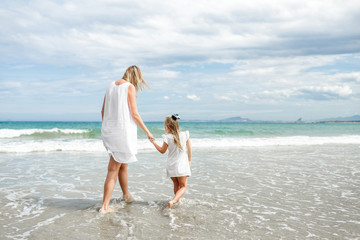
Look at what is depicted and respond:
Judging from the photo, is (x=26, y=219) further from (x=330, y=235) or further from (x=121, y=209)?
(x=330, y=235)

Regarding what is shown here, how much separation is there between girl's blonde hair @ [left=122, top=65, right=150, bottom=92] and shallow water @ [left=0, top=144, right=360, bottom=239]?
1.90 meters

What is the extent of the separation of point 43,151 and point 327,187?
11.1m

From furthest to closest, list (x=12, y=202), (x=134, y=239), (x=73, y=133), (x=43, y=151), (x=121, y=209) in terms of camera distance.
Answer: (x=73, y=133), (x=43, y=151), (x=12, y=202), (x=121, y=209), (x=134, y=239)

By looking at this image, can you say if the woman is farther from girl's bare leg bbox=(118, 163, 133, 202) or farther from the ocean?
the ocean

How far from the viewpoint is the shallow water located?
379 cm

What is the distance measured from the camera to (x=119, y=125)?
4.38m

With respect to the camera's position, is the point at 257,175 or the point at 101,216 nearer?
the point at 101,216

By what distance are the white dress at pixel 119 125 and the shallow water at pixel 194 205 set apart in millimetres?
917

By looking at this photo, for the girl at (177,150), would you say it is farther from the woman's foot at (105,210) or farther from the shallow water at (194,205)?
the woman's foot at (105,210)

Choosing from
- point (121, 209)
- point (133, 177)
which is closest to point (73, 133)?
point (133, 177)

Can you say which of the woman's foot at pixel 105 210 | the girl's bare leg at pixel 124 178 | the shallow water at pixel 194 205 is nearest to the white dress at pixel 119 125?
the girl's bare leg at pixel 124 178

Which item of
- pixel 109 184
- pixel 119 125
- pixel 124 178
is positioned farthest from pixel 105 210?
pixel 119 125

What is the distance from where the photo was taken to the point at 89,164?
9.50 m

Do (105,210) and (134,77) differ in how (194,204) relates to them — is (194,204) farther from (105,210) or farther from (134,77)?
(134,77)
